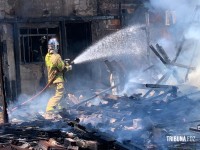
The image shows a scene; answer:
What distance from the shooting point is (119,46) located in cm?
1669

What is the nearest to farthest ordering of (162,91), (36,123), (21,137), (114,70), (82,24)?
(21,137), (36,123), (162,91), (114,70), (82,24)

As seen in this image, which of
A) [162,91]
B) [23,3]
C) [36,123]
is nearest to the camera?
[36,123]

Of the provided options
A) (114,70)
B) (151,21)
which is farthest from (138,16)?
(114,70)

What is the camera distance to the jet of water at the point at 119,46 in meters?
16.4

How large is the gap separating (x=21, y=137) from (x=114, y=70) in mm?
6302

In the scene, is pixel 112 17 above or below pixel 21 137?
above

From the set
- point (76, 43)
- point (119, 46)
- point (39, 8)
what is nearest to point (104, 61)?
point (76, 43)

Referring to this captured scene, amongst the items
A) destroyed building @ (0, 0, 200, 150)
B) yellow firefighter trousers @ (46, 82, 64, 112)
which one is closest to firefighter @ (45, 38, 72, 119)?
yellow firefighter trousers @ (46, 82, 64, 112)

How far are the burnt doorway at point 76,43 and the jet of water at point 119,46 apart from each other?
0.24 m

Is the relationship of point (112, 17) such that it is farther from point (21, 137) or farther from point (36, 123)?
point (21, 137)

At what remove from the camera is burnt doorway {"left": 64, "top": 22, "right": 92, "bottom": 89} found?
1599 centimetres

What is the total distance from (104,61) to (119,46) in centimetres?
243

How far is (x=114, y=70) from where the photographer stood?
1409 centimetres

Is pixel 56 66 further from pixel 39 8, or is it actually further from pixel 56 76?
pixel 39 8
